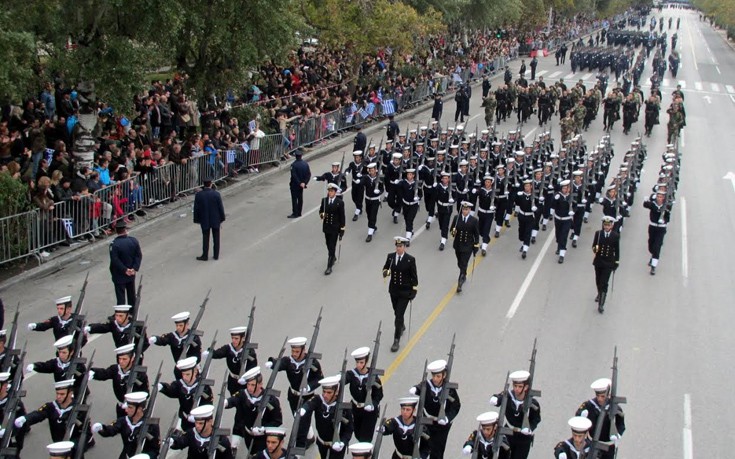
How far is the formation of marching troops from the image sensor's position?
7.46 metres

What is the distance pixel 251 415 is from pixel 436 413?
174 cm

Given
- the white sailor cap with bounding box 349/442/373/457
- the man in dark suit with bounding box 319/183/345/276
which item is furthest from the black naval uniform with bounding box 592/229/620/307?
the white sailor cap with bounding box 349/442/373/457

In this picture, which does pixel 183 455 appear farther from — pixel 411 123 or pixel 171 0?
pixel 411 123

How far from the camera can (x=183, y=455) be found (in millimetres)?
8719

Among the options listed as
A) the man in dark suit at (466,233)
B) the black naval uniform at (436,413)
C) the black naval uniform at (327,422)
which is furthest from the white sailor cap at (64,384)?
the man in dark suit at (466,233)

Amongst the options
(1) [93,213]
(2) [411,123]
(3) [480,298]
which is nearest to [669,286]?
(3) [480,298]

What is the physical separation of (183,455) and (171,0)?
9.19 m

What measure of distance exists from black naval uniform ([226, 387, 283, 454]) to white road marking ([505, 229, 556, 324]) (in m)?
5.17

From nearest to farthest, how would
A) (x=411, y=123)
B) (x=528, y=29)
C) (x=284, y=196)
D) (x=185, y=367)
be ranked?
(x=185, y=367), (x=284, y=196), (x=411, y=123), (x=528, y=29)

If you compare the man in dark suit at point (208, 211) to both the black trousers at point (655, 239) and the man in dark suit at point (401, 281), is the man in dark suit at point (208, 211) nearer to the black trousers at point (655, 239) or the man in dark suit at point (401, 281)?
the man in dark suit at point (401, 281)

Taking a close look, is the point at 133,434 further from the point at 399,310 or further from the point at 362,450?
the point at 399,310

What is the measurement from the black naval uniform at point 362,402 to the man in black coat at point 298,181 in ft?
28.2

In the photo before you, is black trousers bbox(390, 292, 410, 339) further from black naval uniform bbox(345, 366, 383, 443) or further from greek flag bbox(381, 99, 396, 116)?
greek flag bbox(381, 99, 396, 116)

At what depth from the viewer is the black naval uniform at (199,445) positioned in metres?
7.55
